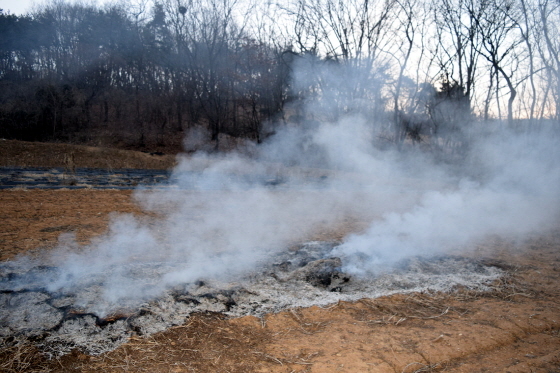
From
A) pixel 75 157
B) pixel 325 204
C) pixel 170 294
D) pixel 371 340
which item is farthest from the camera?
pixel 75 157

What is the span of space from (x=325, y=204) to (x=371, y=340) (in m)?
7.54

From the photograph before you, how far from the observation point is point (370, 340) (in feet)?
9.87

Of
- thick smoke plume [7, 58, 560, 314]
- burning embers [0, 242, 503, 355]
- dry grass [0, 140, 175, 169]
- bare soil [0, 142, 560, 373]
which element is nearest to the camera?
bare soil [0, 142, 560, 373]

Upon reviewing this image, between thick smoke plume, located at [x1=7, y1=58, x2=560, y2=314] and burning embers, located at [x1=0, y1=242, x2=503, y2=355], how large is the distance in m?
0.12

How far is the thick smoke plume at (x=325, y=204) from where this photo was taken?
4.68m

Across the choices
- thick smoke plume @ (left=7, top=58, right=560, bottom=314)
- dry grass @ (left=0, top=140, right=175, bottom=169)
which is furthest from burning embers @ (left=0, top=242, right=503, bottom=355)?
dry grass @ (left=0, top=140, right=175, bottom=169)

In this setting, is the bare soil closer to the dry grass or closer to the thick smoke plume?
the thick smoke plume

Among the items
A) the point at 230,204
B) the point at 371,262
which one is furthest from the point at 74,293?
the point at 230,204

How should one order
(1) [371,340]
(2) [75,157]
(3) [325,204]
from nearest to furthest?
(1) [371,340] → (3) [325,204] → (2) [75,157]

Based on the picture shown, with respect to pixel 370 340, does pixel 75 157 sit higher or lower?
higher

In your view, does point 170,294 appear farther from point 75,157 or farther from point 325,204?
point 75,157

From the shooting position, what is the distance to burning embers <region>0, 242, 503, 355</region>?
2.95 meters

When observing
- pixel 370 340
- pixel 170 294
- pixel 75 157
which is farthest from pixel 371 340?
pixel 75 157

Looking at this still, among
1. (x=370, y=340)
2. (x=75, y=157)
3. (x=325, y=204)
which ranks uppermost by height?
(x=75, y=157)
